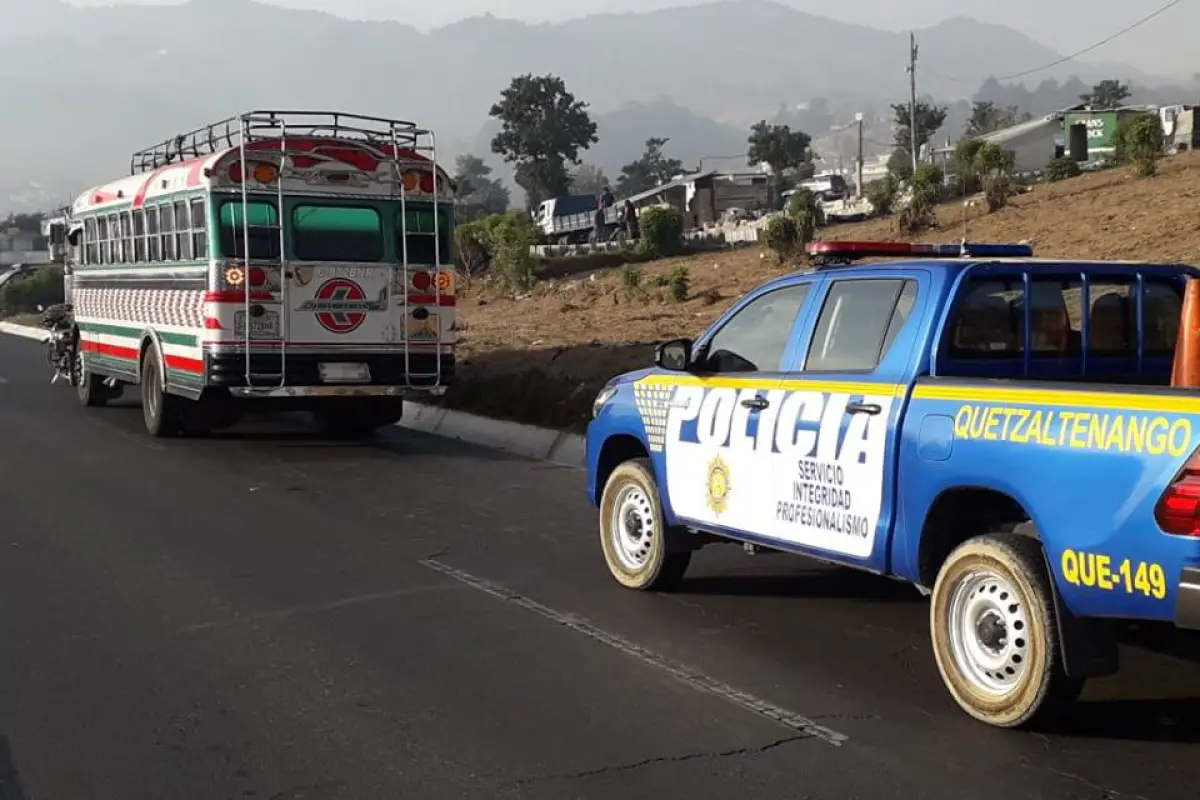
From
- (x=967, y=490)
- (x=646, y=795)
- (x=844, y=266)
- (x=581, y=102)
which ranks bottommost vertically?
(x=646, y=795)

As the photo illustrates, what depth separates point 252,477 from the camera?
13.4 m

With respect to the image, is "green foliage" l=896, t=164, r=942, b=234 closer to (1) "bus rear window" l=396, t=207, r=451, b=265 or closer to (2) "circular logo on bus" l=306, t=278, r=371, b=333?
(1) "bus rear window" l=396, t=207, r=451, b=265

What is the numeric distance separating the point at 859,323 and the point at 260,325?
9.19 meters

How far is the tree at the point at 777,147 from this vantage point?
105 m

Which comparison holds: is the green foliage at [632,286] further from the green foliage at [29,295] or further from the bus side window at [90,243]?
the green foliage at [29,295]

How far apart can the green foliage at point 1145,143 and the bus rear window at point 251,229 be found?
17.4m

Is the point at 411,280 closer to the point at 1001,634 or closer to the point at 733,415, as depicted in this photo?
the point at 733,415

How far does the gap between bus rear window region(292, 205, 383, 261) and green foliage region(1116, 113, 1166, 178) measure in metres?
16.4

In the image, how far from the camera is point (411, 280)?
1563 centimetres

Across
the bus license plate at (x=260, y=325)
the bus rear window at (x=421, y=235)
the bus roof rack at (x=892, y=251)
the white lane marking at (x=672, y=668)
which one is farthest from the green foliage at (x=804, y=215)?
the bus roof rack at (x=892, y=251)

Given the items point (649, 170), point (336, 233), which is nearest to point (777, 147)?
point (649, 170)

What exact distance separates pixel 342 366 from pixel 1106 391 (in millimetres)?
10945

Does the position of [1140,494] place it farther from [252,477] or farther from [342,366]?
[342,366]

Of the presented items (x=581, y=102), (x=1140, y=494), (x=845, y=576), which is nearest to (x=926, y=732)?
(x=1140, y=494)
